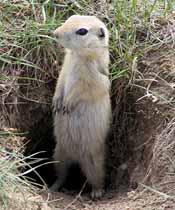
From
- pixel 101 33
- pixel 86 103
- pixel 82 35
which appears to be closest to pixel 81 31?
pixel 82 35

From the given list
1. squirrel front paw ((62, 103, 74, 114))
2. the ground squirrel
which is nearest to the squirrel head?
the ground squirrel

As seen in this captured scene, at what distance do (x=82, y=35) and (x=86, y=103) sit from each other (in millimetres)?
586

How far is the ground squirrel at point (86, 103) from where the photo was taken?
4.24m

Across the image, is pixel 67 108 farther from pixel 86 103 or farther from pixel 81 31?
pixel 81 31

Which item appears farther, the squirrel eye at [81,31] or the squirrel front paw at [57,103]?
the squirrel front paw at [57,103]

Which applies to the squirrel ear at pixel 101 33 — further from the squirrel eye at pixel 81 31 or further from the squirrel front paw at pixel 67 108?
the squirrel front paw at pixel 67 108

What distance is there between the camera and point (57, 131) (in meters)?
4.61

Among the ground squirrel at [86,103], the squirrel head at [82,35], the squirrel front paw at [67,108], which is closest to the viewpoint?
the squirrel head at [82,35]

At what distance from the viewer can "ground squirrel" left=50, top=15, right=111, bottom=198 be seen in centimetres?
424

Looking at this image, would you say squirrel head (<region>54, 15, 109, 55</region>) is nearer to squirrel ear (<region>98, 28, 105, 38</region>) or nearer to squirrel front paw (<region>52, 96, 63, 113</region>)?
squirrel ear (<region>98, 28, 105, 38</region>)

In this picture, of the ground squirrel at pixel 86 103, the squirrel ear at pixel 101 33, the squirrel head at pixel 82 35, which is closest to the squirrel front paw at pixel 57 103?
the ground squirrel at pixel 86 103

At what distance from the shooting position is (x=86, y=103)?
14.6 feet

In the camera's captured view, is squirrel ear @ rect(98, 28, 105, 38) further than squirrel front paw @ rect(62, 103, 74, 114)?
No

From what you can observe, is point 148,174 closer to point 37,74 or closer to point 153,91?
point 153,91
